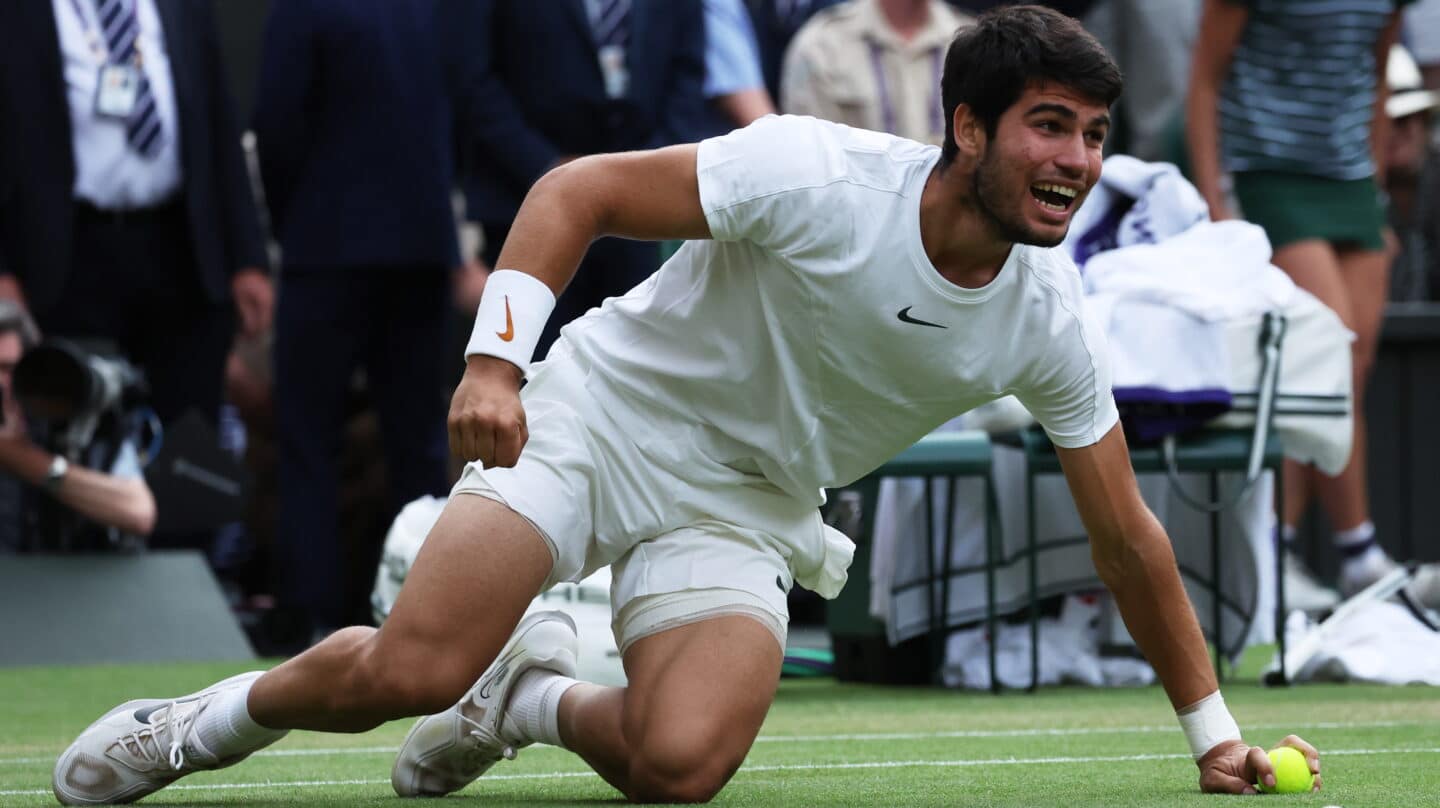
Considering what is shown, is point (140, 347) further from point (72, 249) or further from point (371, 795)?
point (371, 795)

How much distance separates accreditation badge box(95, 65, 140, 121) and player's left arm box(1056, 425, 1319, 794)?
461 centimetres

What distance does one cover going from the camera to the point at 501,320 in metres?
3.86

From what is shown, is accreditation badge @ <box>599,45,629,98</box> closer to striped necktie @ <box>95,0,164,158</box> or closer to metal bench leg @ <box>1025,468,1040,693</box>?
striped necktie @ <box>95,0,164,158</box>

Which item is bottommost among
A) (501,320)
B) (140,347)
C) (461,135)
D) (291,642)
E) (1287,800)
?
(291,642)

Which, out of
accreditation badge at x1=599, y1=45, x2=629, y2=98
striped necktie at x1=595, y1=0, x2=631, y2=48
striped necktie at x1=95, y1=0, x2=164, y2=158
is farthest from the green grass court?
striped necktie at x1=595, y1=0, x2=631, y2=48

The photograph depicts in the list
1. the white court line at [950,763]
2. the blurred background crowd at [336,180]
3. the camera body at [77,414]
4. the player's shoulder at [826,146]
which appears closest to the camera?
the player's shoulder at [826,146]

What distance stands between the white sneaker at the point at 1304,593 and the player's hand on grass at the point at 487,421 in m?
5.44

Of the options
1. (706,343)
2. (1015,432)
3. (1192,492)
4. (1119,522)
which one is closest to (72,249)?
(1015,432)

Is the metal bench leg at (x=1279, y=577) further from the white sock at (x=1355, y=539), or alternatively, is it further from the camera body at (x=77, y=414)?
the camera body at (x=77, y=414)

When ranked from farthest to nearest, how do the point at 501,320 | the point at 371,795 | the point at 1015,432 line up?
the point at 1015,432
the point at 371,795
the point at 501,320

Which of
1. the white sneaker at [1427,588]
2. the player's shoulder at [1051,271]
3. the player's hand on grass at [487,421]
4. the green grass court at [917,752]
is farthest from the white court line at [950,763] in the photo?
the white sneaker at [1427,588]

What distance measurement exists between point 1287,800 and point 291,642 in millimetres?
4656

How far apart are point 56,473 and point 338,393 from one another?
982 millimetres

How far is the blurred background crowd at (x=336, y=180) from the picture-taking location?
7.91 m
